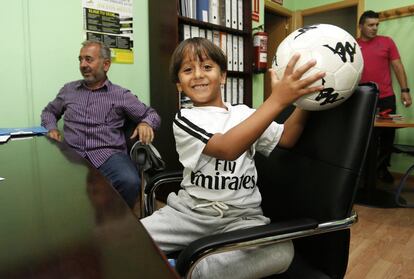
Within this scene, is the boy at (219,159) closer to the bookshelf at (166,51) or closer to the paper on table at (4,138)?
the paper on table at (4,138)

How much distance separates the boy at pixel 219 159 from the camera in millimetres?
739

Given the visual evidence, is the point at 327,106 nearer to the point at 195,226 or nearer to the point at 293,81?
the point at 293,81

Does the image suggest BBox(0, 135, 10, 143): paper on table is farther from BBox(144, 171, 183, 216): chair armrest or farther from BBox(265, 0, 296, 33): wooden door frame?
BBox(265, 0, 296, 33): wooden door frame

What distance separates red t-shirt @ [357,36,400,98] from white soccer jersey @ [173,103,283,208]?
120 inches

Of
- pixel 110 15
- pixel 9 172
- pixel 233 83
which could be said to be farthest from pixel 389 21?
pixel 9 172

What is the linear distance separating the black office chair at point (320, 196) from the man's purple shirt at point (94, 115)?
4.16ft

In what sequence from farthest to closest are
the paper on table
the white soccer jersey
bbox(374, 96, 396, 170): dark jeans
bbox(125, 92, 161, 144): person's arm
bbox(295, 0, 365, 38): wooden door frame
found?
bbox(295, 0, 365, 38): wooden door frame, bbox(374, 96, 396, 170): dark jeans, bbox(125, 92, 161, 144): person's arm, the paper on table, the white soccer jersey

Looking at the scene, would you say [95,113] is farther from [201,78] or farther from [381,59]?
[381,59]

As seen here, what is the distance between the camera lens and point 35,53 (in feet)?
7.30

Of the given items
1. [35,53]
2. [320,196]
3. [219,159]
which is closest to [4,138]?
[35,53]

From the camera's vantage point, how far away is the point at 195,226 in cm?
86

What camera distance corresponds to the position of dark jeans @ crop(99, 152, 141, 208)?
1.82 m

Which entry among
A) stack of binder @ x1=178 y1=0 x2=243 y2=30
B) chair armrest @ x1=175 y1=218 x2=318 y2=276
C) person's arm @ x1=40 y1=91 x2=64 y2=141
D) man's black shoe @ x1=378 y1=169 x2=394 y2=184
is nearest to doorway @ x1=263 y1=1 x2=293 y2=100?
stack of binder @ x1=178 y1=0 x2=243 y2=30

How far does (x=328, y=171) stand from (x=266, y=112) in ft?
0.72
